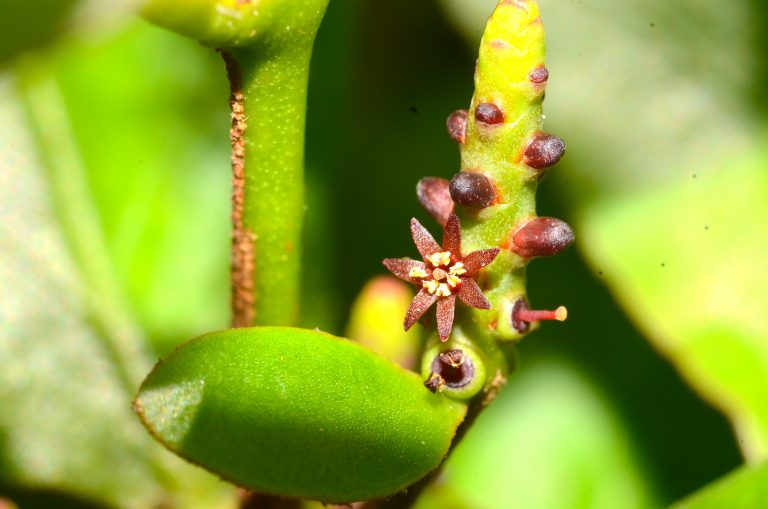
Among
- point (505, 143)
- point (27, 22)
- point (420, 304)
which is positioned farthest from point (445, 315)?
point (27, 22)

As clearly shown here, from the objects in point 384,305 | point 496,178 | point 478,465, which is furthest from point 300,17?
point 478,465

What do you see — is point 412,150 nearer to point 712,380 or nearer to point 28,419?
point 712,380

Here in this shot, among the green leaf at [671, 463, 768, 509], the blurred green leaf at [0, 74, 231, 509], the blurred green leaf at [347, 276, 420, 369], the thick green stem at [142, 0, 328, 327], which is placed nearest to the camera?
the thick green stem at [142, 0, 328, 327]

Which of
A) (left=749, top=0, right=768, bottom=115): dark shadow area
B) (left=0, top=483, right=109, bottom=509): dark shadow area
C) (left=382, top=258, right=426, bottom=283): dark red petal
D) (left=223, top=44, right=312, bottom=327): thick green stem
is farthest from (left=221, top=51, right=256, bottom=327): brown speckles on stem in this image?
(left=749, top=0, right=768, bottom=115): dark shadow area

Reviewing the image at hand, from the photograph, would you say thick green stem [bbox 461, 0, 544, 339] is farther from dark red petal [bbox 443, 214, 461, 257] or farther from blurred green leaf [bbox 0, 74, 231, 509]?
blurred green leaf [bbox 0, 74, 231, 509]

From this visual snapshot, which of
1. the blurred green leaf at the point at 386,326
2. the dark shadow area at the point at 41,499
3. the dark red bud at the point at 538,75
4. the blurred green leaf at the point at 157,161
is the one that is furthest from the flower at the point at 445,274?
the dark shadow area at the point at 41,499

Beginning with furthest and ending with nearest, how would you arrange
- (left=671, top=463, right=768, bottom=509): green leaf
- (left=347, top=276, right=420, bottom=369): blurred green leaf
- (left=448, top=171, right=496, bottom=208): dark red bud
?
(left=347, top=276, right=420, bottom=369): blurred green leaf
(left=671, top=463, right=768, bottom=509): green leaf
(left=448, top=171, right=496, bottom=208): dark red bud
